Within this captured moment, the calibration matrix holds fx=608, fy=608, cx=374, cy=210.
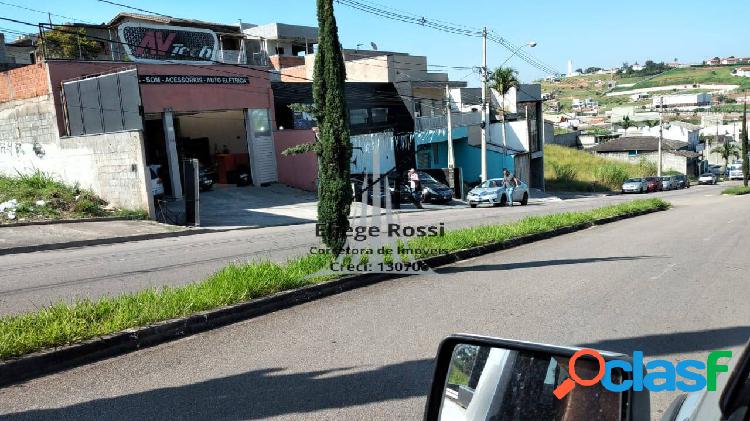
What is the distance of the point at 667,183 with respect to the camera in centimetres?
5225

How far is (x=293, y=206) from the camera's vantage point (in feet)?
83.1

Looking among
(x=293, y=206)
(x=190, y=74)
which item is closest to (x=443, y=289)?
(x=293, y=206)

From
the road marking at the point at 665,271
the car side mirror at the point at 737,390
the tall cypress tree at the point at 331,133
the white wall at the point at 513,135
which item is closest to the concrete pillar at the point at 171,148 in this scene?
the tall cypress tree at the point at 331,133

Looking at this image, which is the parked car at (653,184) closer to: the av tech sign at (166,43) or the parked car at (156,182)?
the av tech sign at (166,43)

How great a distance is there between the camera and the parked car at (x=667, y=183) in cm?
5133

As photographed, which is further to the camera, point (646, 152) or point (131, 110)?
point (646, 152)

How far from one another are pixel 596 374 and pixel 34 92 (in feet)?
84.5

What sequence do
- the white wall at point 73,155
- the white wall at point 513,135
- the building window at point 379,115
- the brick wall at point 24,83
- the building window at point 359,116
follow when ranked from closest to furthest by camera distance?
the white wall at point 73,155, the brick wall at point 24,83, the building window at point 359,116, the building window at point 379,115, the white wall at point 513,135

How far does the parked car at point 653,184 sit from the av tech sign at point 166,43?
35.0 meters

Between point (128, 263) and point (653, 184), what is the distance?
45.7 metres

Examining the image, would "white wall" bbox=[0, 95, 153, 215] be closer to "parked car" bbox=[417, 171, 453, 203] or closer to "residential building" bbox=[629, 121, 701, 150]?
"parked car" bbox=[417, 171, 453, 203]

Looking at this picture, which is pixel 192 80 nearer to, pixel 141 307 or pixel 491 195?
pixel 491 195

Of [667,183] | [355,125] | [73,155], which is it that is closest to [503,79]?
[355,125]

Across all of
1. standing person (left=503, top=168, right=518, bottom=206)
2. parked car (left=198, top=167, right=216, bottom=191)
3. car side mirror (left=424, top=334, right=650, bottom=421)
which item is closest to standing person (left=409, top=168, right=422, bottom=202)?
standing person (left=503, top=168, right=518, bottom=206)
